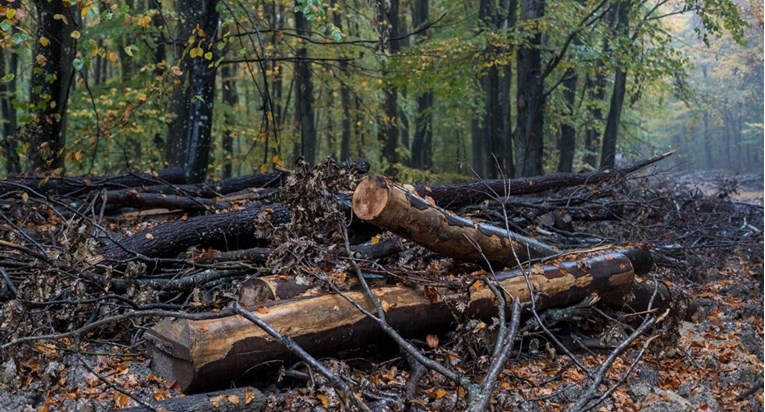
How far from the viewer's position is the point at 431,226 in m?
4.77

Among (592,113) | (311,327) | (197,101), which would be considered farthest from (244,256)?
(592,113)

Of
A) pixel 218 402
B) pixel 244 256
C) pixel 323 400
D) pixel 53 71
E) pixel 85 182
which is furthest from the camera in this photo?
pixel 53 71

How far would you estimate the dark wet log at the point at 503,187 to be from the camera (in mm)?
7668

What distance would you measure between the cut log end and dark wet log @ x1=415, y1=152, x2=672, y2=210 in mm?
2805

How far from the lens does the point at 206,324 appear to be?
3.79 m

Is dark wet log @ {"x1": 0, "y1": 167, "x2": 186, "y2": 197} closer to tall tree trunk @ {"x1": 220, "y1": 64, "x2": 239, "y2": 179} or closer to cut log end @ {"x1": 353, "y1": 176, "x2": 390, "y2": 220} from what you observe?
cut log end @ {"x1": 353, "y1": 176, "x2": 390, "y2": 220}

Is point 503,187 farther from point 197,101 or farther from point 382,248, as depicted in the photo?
point 197,101

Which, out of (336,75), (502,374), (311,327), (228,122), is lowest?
(502,374)

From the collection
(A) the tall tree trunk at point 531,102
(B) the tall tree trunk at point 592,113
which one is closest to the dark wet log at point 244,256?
(A) the tall tree trunk at point 531,102

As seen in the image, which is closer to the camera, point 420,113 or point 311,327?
point 311,327

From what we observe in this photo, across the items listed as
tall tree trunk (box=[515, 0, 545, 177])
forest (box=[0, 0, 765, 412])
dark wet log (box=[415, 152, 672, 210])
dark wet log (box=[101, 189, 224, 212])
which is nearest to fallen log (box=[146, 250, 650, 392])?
forest (box=[0, 0, 765, 412])

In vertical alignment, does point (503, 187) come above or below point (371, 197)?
below

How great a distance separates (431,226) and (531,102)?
8462 mm

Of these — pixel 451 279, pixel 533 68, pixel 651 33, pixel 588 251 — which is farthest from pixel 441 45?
pixel 451 279
